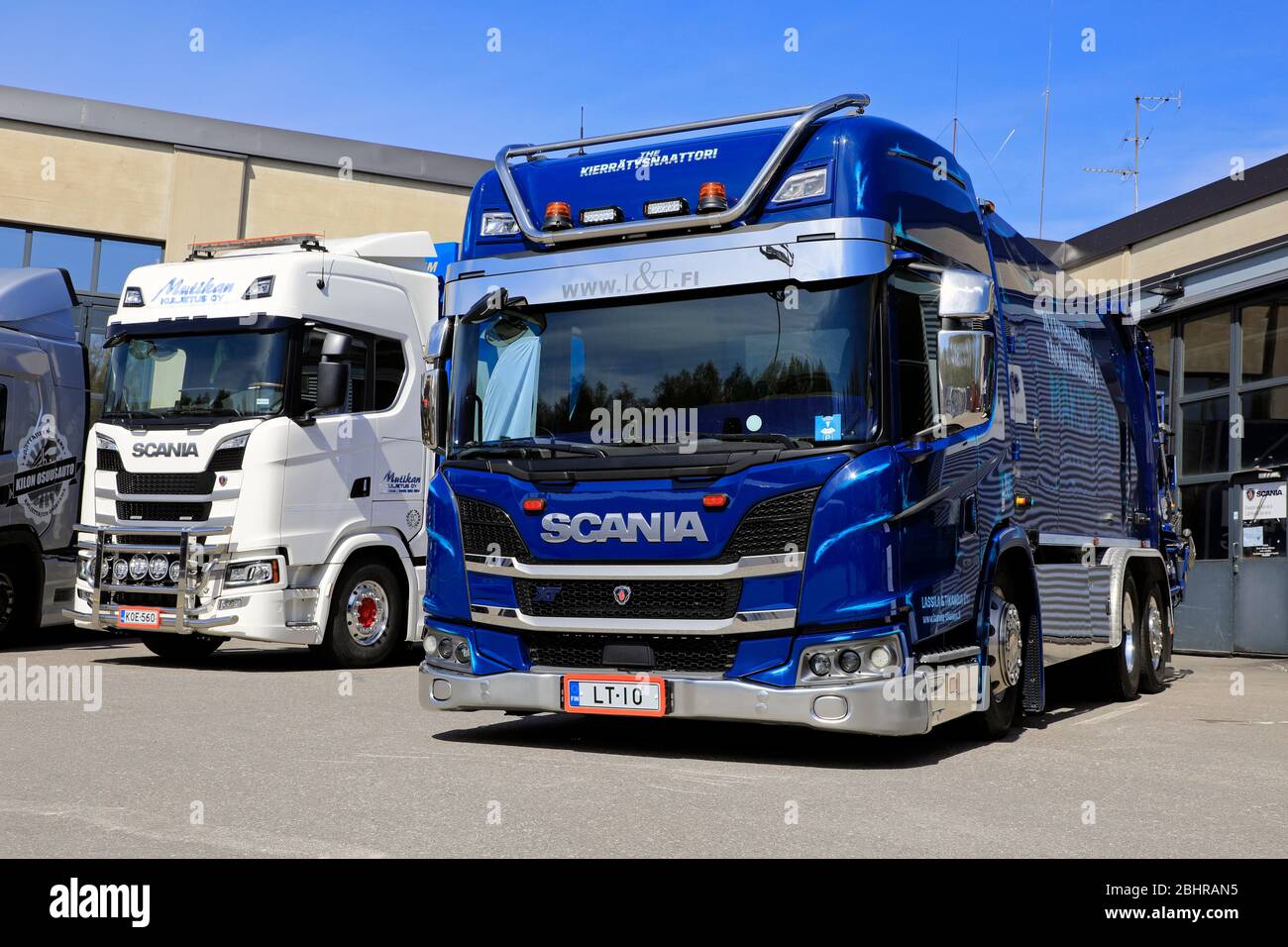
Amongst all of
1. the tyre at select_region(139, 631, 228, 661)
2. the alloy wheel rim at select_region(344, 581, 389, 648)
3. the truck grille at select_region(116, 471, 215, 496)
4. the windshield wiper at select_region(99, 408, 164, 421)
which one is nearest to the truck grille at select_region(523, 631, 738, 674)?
the truck grille at select_region(116, 471, 215, 496)

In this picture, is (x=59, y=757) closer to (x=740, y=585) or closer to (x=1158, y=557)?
(x=740, y=585)

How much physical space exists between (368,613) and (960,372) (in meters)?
7.61

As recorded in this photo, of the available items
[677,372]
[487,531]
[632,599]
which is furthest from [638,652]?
[677,372]

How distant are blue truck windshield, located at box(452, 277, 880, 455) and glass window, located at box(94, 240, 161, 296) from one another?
20.1m

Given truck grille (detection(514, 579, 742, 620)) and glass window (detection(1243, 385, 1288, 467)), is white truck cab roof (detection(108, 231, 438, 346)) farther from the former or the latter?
glass window (detection(1243, 385, 1288, 467))

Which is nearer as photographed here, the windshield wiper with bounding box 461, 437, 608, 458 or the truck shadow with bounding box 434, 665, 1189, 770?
the windshield wiper with bounding box 461, 437, 608, 458

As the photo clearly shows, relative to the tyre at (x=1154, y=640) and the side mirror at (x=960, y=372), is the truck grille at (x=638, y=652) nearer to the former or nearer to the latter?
the side mirror at (x=960, y=372)

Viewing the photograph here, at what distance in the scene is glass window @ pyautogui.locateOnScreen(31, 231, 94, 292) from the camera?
26.2m

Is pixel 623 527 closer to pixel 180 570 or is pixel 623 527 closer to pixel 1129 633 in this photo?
pixel 180 570

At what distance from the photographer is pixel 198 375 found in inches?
503

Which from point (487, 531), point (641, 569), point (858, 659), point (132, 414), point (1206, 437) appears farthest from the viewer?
point (1206, 437)

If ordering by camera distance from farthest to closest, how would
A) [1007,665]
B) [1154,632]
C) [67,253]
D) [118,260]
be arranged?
[118,260] < [67,253] < [1154,632] < [1007,665]
